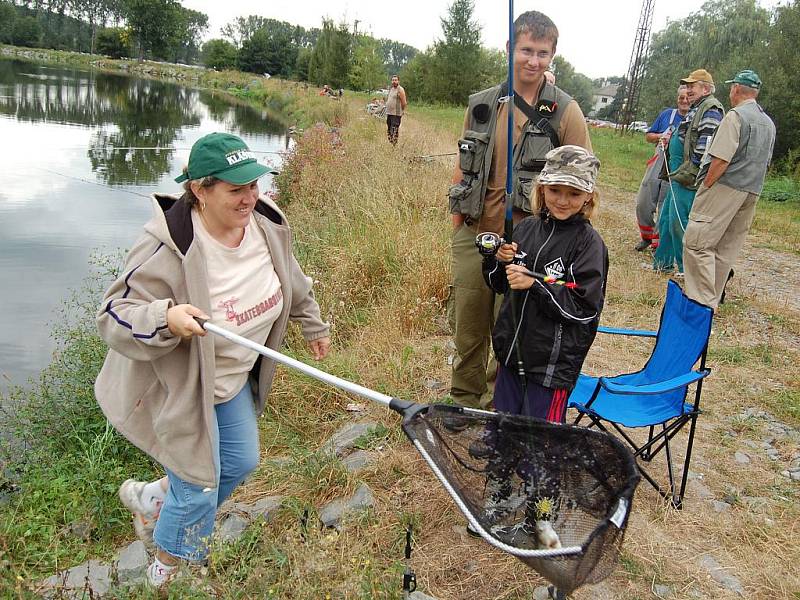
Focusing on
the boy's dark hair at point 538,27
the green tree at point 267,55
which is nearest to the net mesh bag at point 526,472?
the boy's dark hair at point 538,27

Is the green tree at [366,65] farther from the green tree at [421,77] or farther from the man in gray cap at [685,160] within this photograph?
the man in gray cap at [685,160]

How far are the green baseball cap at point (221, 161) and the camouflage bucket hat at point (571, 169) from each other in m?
1.29

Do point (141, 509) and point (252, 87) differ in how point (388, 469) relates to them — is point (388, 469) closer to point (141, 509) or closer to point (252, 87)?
point (141, 509)

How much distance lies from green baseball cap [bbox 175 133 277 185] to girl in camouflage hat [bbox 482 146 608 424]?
3.88 feet

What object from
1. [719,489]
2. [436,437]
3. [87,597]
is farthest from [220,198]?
[719,489]

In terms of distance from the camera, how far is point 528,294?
283 centimetres

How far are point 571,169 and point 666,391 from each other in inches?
50.0

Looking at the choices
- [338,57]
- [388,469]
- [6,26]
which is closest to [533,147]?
[388,469]

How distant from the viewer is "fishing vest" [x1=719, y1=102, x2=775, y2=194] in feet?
19.1

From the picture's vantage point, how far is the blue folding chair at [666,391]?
132 inches

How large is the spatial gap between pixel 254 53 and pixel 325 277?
8120cm

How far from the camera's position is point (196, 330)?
2.20 m

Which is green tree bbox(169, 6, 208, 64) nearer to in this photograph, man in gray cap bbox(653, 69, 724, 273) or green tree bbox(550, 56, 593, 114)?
green tree bbox(550, 56, 593, 114)

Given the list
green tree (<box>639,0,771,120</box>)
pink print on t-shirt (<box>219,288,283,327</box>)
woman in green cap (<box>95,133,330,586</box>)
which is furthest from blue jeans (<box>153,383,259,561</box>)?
green tree (<box>639,0,771,120</box>)
